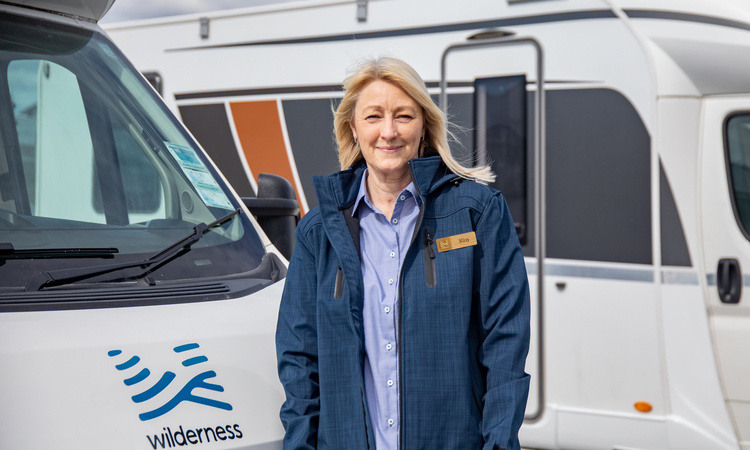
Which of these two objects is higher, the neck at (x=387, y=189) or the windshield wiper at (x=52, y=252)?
the neck at (x=387, y=189)

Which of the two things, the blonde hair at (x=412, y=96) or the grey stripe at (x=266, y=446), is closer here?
the grey stripe at (x=266, y=446)

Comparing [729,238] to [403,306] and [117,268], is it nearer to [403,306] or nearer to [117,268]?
[403,306]

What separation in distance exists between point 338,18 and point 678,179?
2.50 meters

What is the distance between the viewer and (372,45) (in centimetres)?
541

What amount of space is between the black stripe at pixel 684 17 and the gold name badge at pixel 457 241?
334 centimetres

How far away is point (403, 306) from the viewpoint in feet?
6.08

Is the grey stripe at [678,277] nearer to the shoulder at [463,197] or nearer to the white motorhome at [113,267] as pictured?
the white motorhome at [113,267]

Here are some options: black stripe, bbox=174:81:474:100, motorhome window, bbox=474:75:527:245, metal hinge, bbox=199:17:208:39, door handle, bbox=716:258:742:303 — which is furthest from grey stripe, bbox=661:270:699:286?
metal hinge, bbox=199:17:208:39

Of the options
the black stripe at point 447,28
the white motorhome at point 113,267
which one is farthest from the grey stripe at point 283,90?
the white motorhome at point 113,267

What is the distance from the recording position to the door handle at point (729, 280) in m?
4.41

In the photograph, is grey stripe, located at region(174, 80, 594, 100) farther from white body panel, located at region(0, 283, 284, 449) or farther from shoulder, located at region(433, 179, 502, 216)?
white body panel, located at region(0, 283, 284, 449)

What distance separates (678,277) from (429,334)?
3.15 m

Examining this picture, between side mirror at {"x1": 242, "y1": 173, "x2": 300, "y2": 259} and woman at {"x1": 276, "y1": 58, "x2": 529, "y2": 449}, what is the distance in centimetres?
63

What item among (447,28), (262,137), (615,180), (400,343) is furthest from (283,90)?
(400,343)
